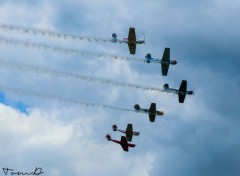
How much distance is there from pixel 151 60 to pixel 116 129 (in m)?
21.2

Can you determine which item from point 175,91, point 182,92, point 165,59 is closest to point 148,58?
point 165,59

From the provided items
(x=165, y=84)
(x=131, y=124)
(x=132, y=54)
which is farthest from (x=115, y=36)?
(x=131, y=124)

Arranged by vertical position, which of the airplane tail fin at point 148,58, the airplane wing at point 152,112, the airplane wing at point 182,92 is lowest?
the airplane wing at point 152,112

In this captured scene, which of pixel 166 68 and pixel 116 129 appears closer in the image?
pixel 166 68

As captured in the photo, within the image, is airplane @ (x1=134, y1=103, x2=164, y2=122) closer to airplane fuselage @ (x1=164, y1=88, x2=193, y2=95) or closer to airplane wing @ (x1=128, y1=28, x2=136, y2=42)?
airplane fuselage @ (x1=164, y1=88, x2=193, y2=95)

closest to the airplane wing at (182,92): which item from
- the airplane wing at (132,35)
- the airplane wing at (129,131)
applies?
the airplane wing at (129,131)

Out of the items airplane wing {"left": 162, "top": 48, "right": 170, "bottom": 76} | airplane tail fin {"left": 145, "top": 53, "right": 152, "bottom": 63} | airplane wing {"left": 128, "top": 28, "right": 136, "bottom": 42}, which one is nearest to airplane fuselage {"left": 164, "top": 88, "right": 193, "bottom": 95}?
airplane wing {"left": 162, "top": 48, "right": 170, "bottom": 76}

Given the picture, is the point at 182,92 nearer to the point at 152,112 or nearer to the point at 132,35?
the point at 152,112

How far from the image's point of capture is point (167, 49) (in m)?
111

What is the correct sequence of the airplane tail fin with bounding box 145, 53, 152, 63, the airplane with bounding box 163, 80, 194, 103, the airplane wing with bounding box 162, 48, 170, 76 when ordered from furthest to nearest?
the airplane with bounding box 163, 80, 194, 103, the airplane tail fin with bounding box 145, 53, 152, 63, the airplane wing with bounding box 162, 48, 170, 76

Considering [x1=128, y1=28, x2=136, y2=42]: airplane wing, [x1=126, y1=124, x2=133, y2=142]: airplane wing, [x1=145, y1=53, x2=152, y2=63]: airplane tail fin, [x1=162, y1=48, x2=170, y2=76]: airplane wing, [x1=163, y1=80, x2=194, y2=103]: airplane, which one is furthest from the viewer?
[x1=126, y1=124, x2=133, y2=142]: airplane wing

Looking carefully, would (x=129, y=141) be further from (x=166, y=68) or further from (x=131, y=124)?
(x=166, y=68)

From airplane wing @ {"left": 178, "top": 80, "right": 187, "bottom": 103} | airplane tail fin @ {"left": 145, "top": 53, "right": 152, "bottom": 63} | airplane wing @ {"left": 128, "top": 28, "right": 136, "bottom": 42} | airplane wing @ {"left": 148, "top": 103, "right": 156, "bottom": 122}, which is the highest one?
airplane tail fin @ {"left": 145, "top": 53, "right": 152, "bottom": 63}

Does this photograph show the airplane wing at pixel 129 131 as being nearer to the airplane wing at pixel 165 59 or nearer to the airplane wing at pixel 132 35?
the airplane wing at pixel 165 59
